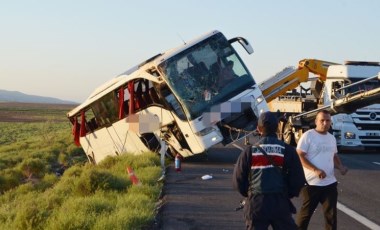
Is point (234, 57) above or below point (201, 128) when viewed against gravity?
above

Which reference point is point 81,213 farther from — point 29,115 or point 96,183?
point 29,115

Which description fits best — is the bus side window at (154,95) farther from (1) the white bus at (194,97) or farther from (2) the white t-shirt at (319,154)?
(2) the white t-shirt at (319,154)

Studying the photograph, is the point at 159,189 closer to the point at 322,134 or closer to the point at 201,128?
the point at 201,128

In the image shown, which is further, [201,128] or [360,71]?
[360,71]

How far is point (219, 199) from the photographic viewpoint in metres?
10.6

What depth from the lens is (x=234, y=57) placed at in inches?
617

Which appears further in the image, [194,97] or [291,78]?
[291,78]

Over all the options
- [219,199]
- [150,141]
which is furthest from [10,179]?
[219,199]

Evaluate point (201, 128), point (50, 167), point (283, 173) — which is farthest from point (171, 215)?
point (50, 167)

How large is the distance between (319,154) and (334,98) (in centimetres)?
1327

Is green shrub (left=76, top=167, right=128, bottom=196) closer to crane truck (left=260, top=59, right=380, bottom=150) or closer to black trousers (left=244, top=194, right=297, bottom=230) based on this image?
black trousers (left=244, top=194, right=297, bottom=230)

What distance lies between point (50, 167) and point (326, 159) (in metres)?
16.6

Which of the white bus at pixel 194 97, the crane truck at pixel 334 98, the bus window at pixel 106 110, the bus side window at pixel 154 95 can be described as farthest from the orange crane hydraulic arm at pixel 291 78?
the bus window at pixel 106 110

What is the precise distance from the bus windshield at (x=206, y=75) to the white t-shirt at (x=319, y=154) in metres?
7.95
